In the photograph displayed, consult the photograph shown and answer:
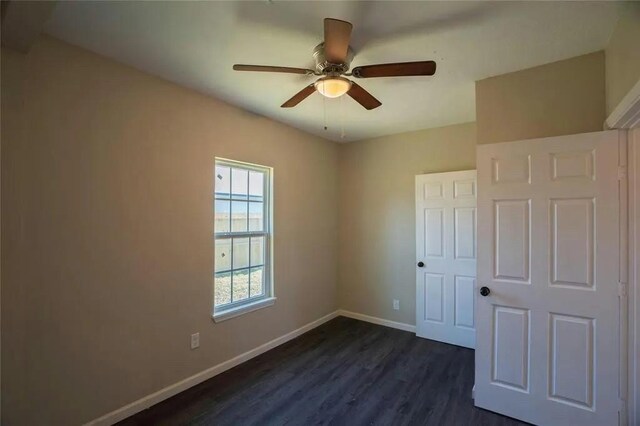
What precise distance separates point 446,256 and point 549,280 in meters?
1.50

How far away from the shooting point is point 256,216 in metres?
3.38

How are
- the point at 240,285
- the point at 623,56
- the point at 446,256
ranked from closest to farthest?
the point at 623,56 → the point at 240,285 → the point at 446,256

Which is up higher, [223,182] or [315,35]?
[315,35]

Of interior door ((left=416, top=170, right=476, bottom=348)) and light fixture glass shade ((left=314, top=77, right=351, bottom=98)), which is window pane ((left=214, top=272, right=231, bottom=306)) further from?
interior door ((left=416, top=170, right=476, bottom=348))

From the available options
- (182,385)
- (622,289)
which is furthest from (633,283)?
(182,385)

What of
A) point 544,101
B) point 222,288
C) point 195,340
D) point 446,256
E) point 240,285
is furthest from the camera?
point 446,256

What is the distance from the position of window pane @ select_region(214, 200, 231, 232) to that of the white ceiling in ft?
3.53

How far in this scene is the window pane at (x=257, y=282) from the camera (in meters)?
3.30

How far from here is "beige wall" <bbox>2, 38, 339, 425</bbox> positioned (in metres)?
1.76

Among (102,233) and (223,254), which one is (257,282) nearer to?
(223,254)

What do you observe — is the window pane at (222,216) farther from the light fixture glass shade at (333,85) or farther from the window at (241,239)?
the light fixture glass shade at (333,85)

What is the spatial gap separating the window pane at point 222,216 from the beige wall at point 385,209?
1.97 meters

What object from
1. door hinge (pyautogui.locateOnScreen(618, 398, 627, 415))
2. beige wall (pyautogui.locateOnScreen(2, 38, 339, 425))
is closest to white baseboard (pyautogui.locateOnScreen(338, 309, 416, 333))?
beige wall (pyautogui.locateOnScreen(2, 38, 339, 425))

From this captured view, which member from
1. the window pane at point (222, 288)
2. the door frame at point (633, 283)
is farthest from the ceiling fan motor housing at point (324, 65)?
the window pane at point (222, 288)
